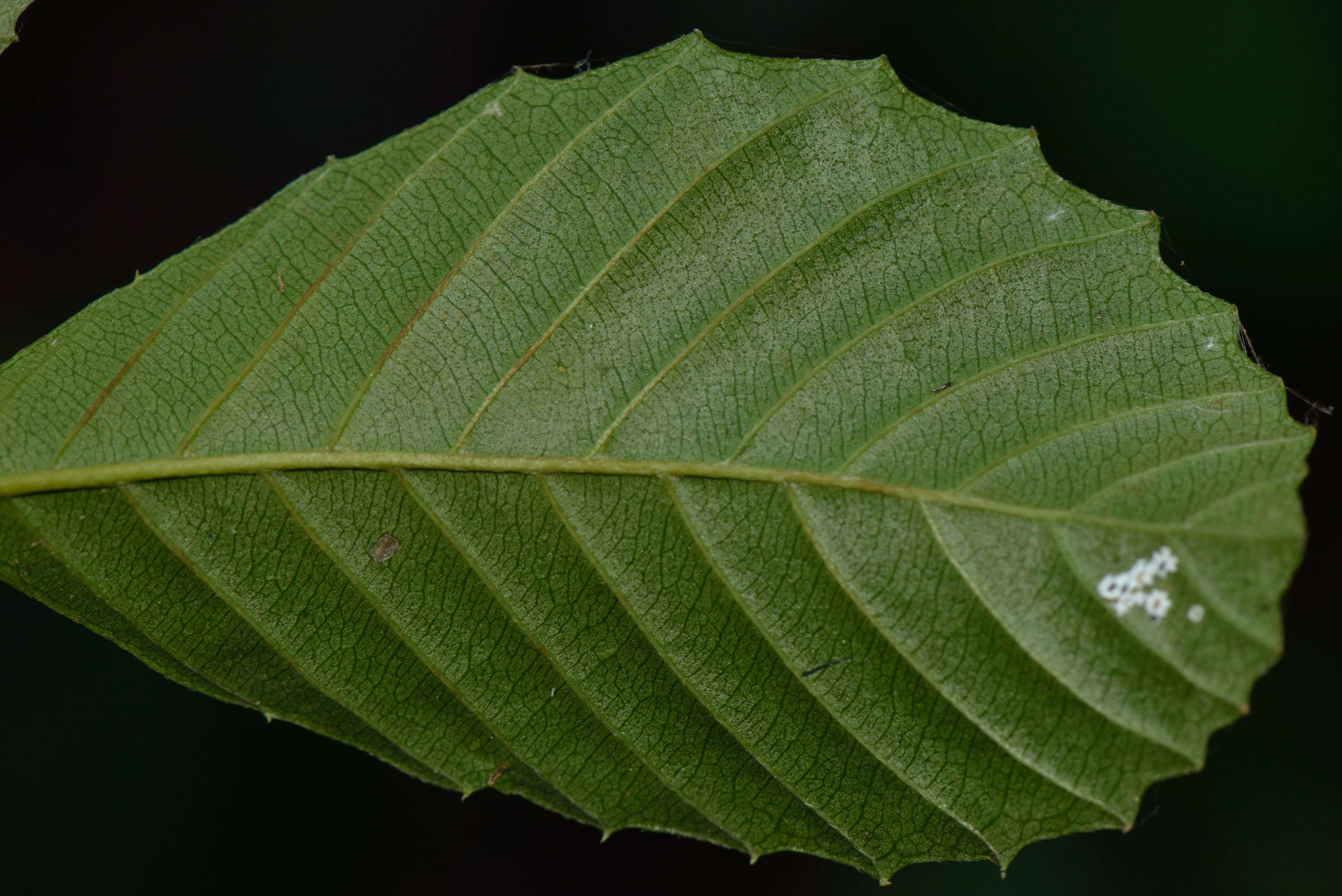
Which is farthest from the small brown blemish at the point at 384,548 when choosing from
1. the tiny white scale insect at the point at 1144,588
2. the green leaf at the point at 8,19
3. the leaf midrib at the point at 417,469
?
the tiny white scale insect at the point at 1144,588

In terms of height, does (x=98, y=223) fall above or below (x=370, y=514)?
above

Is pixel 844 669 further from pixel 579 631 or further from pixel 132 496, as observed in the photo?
pixel 132 496

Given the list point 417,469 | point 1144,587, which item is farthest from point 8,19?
point 1144,587

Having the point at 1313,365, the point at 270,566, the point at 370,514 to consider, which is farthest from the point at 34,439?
the point at 1313,365

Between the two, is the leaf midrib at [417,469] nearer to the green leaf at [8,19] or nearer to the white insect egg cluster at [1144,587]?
the white insect egg cluster at [1144,587]

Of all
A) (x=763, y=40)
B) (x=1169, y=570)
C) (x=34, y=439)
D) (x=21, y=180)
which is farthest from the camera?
(x=763, y=40)

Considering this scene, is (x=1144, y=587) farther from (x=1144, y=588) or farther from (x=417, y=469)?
(x=417, y=469)
